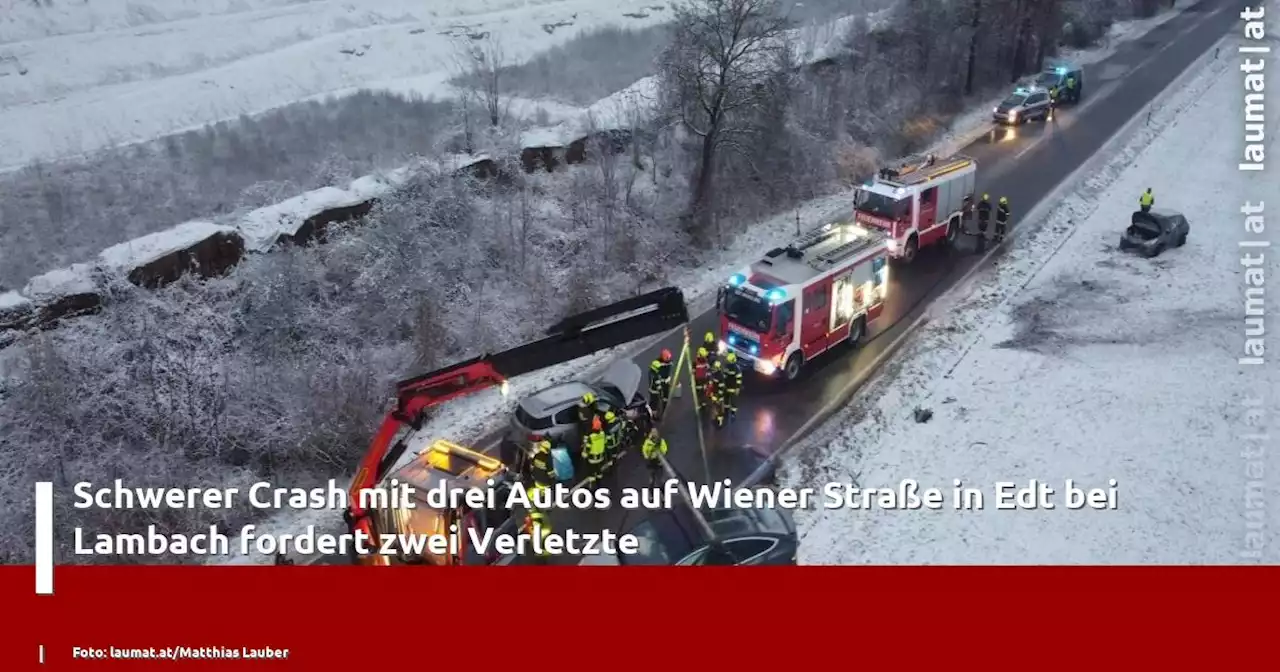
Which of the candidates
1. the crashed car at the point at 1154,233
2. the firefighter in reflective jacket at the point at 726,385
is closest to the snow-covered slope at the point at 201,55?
the firefighter in reflective jacket at the point at 726,385

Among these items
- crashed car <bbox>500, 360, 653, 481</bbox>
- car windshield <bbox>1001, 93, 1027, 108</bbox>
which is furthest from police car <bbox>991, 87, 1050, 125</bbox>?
crashed car <bbox>500, 360, 653, 481</bbox>

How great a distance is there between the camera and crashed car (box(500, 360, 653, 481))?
49.2ft

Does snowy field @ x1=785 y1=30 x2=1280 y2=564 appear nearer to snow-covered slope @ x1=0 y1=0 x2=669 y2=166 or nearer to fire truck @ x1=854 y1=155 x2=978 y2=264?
fire truck @ x1=854 y1=155 x2=978 y2=264

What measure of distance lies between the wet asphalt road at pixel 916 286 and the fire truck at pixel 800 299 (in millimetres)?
679

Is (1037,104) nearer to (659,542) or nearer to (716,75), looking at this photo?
(716,75)

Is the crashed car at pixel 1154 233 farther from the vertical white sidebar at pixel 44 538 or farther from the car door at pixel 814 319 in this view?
the vertical white sidebar at pixel 44 538

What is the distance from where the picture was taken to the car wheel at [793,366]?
18312mm

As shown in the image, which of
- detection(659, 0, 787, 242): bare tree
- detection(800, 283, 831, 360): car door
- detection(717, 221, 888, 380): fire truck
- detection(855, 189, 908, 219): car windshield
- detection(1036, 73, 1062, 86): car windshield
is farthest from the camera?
detection(1036, 73, 1062, 86): car windshield

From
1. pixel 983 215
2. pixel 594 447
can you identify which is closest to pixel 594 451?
pixel 594 447

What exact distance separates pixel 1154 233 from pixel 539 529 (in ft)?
66.4

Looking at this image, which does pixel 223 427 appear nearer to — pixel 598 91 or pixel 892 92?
pixel 598 91

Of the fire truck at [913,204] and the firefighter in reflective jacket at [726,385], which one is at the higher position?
the fire truck at [913,204]

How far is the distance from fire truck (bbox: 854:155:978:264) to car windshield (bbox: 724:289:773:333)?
6.91 metres

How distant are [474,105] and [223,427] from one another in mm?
17676
